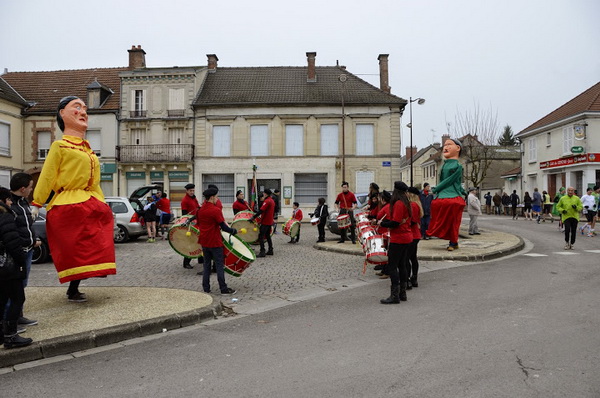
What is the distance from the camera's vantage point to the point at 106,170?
32.7 metres

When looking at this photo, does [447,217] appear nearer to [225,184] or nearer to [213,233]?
[213,233]

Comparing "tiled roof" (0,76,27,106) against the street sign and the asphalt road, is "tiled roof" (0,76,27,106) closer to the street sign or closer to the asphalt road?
the asphalt road

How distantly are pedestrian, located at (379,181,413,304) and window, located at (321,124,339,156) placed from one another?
24.9 metres

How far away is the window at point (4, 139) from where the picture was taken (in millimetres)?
30203

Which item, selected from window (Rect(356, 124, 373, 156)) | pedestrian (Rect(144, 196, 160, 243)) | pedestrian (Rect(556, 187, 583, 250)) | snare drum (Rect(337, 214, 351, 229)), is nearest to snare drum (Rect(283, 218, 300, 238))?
snare drum (Rect(337, 214, 351, 229))

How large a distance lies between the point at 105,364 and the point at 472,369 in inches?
139

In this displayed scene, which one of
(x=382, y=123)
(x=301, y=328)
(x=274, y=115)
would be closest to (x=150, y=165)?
(x=274, y=115)

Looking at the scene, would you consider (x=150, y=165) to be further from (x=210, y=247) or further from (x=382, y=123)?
(x=210, y=247)

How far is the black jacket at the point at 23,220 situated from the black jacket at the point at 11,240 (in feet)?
0.44

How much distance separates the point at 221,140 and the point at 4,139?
1349 cm

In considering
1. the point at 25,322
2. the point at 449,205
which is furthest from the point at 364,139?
the point at 25,322

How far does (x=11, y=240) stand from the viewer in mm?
4766

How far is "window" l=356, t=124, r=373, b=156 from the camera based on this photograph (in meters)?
32.3

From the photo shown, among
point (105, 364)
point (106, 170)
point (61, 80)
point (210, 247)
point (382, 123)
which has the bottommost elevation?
point (105, 364)
